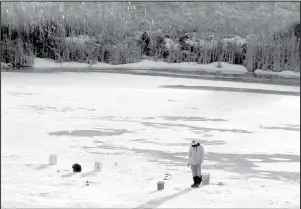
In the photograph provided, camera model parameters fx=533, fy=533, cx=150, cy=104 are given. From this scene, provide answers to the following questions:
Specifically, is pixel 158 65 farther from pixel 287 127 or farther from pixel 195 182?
pixel 195 182

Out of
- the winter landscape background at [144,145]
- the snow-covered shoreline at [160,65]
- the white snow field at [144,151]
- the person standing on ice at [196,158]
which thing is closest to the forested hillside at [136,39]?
the snow-covered shoreline at [160,65]

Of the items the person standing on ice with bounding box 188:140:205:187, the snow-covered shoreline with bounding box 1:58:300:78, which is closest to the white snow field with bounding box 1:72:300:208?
the person standing on ice with bounding box 188:140:205:187

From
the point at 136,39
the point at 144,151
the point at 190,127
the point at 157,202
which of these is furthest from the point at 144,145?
the point at 136,39

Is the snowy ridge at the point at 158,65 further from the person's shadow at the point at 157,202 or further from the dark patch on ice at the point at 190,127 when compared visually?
the person's shadow at the point at 157,202

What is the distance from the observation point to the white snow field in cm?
1104

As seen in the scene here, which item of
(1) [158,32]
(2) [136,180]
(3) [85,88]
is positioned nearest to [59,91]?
(3) [85,88]

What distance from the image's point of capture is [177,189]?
38.8 ft

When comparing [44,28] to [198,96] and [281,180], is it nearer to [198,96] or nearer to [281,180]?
[198,96]

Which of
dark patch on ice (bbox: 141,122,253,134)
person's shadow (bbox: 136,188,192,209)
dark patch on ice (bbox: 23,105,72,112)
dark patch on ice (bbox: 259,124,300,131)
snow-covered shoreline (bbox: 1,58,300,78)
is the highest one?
person's shadow (bbox: 136,188,192,209)

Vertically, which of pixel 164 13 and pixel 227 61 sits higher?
pixel 164 13

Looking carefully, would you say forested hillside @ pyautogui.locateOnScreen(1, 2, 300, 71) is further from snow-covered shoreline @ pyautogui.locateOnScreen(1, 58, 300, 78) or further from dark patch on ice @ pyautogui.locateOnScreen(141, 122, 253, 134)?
dark patch on ice @ pyautogui.locateOnScreen(141, 122, 253, 134)

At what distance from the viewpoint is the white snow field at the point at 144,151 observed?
435 inches

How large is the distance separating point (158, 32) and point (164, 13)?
46.9 m

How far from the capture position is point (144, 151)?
17.0 metres
